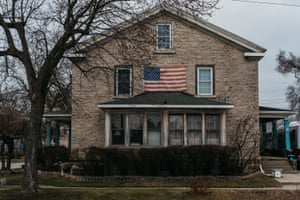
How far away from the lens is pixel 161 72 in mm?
25250

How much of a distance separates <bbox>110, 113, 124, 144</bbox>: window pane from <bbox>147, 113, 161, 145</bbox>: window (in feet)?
4.70

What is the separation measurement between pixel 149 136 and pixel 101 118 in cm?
301

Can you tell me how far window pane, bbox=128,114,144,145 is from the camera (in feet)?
78.5

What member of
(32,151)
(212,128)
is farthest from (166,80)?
(32,151)

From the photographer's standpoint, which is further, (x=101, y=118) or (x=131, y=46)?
(x=101, y=118)

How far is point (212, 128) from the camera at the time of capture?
2408 centimetres

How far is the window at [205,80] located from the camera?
25391mm

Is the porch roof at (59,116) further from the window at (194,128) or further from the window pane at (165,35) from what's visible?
the window at (194,128)

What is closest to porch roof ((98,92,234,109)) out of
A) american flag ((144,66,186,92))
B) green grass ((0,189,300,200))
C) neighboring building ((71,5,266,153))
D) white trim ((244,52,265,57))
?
neighboring building ((71,5,266,153))

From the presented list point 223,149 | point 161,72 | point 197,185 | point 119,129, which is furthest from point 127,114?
point 197,185

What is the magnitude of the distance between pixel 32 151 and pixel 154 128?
9.55m

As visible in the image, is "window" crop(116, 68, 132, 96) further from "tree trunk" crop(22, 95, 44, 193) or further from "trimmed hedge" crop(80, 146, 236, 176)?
"tree trunk" crop(22, 95, 44, 193)

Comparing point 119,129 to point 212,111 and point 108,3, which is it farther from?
point 108,3

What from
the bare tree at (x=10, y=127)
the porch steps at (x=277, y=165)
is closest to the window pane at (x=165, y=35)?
the porch steps at (x=277, y=165)
